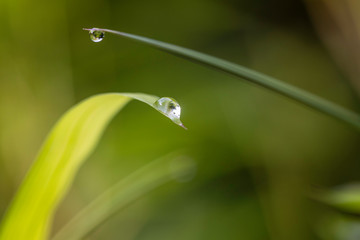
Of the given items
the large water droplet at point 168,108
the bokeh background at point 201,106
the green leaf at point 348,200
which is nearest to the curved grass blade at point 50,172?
the large water droplet at point 168,108

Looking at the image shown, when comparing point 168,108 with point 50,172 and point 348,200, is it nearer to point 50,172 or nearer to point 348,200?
point 50,172

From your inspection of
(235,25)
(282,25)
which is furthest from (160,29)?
(282,25)

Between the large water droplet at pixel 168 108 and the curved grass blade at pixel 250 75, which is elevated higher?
the curved grass blade at pixel 250 75

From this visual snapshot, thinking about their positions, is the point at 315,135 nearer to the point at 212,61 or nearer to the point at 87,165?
the point at 87,165

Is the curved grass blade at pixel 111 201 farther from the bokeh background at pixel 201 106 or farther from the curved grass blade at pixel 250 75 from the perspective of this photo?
the bokeh background at pixel 201 106

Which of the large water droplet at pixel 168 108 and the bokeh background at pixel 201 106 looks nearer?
the large water droplet at pixel 168 108

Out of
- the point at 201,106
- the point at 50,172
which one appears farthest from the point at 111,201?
the point at 201,106
